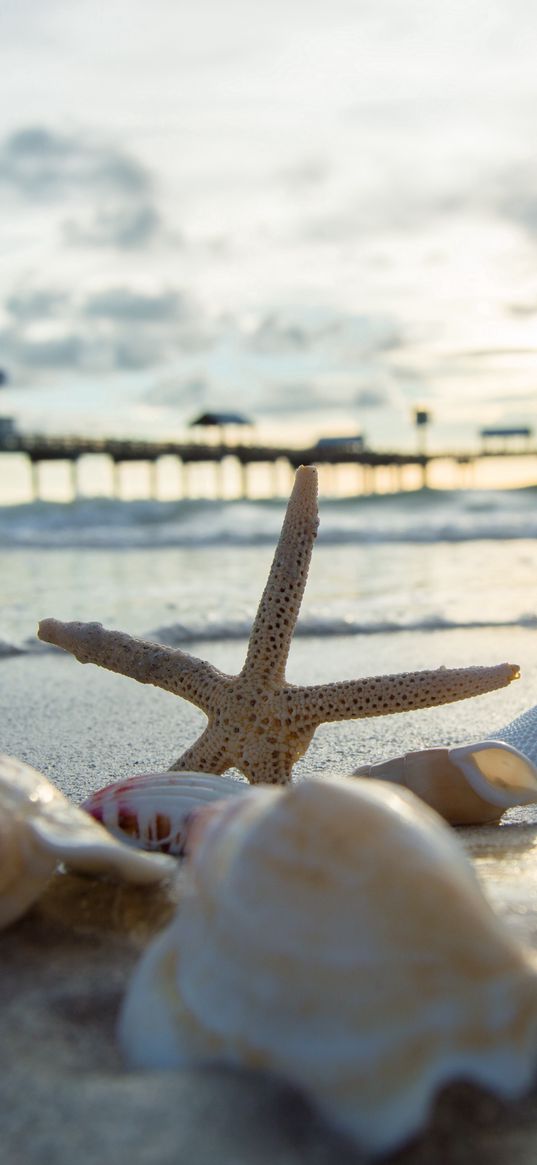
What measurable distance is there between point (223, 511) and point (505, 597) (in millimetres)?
17872

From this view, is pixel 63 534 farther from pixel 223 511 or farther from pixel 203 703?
pixel 203 703

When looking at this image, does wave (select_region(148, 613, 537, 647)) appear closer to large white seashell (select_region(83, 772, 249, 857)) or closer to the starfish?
the starfish

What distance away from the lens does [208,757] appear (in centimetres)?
226

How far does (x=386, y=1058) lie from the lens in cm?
101

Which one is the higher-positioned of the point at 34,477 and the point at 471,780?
the point at 34,477

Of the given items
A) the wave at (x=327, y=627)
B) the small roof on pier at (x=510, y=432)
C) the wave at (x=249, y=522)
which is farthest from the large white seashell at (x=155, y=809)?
the small roof on pier at (x=510, y=432)

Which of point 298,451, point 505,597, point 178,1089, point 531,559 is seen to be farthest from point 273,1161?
point 298,451

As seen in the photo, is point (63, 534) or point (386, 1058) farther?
point (63, 534)

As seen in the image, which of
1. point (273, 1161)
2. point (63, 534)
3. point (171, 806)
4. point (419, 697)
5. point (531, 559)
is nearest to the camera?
point (273, 1161)

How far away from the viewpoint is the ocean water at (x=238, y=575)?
252 inches

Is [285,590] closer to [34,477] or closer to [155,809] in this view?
[155,809]

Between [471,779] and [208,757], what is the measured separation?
575mm

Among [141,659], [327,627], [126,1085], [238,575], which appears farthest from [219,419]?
[126,1085]

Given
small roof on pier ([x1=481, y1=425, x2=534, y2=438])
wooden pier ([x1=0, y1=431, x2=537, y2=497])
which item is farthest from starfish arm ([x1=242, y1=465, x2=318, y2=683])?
small roof on pier ([x1=481, y1=425, x2=534, y2=438])
